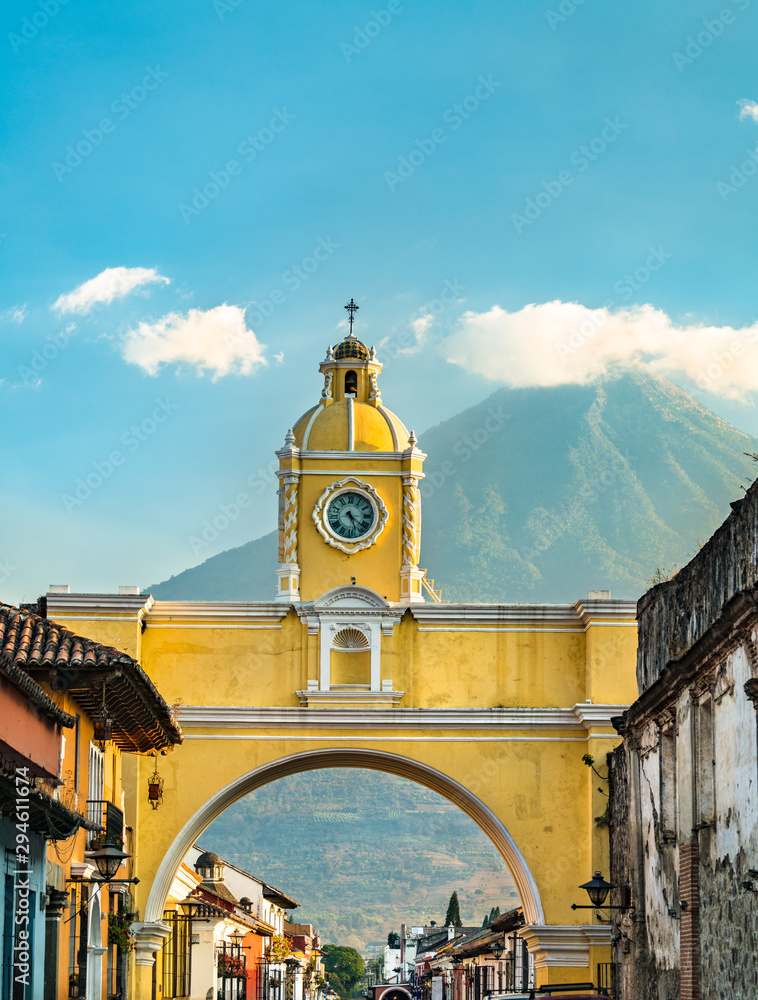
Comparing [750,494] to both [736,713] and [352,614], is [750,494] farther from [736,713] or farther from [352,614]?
[352,614]

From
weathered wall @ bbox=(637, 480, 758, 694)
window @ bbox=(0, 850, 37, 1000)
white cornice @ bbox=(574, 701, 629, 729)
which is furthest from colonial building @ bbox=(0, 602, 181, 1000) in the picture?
white cornice @ bbox=(574, 701, 629, 729)

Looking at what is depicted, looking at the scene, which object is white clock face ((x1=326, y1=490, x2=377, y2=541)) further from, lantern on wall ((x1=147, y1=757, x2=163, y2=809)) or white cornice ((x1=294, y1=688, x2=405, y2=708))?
lantern on wall ((x1=147, y1=757, x2=163, y2=809))

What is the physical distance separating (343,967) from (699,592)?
12467 cm

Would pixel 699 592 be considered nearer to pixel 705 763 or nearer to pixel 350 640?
pixel 705 763

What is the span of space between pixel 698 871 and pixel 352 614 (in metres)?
13.8

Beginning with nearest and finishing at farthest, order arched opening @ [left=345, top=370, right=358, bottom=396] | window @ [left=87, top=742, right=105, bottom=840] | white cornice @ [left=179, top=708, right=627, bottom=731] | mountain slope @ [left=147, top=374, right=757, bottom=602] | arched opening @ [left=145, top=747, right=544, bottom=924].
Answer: window @ [left=87, top=742, right=105, bottom=840], arched opening @ [left=145, top=747, right=544, bottom=924], white cornice @ [left=179, top=708, right=627, bottom=731], arched opening @ [left=345, top=370, right=358, bottom=396], mountain slope @ [left=147, top=374, right=757, bottom=602]

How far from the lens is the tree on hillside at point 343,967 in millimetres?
133125

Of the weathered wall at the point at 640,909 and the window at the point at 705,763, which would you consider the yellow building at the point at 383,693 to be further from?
the window at the point at 705,763

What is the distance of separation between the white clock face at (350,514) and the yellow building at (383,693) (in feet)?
0.32

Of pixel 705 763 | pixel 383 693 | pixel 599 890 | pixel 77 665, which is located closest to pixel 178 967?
pixel 383 693

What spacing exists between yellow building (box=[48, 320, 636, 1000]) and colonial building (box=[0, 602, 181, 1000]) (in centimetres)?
496

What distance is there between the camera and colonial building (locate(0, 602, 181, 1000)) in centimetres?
1373

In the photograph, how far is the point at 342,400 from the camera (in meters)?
30.2

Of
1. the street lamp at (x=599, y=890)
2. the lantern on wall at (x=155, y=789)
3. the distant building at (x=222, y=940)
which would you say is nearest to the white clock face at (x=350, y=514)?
the lantern on wall at (x=155, y=789)
